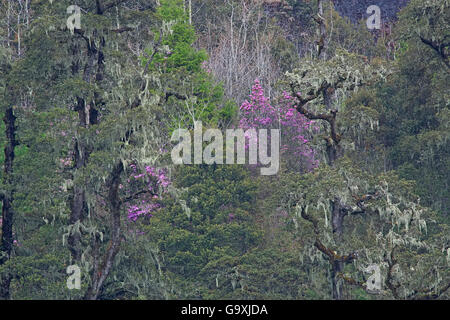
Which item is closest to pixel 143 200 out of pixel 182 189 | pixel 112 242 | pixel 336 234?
pixel 182 189

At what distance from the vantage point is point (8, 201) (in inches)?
738

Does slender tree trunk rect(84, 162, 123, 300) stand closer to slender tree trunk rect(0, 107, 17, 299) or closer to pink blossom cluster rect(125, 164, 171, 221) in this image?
slender tree trunk rect(0, 107, 17, 299)

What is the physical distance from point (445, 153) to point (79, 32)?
10.6m

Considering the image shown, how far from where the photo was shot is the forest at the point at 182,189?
1747 centimetres

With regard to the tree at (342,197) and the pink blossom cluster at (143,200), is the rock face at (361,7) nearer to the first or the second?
the pink blossom cluster at (143,200)

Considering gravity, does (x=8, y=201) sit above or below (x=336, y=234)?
above

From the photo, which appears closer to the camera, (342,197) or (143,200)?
(342,197)

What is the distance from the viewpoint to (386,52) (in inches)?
1486

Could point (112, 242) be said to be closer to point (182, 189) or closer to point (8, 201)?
point (182, 189)

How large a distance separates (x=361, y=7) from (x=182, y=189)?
3183 centimetres

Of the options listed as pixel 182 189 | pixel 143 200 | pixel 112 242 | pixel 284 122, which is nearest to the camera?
pixel 112 242
